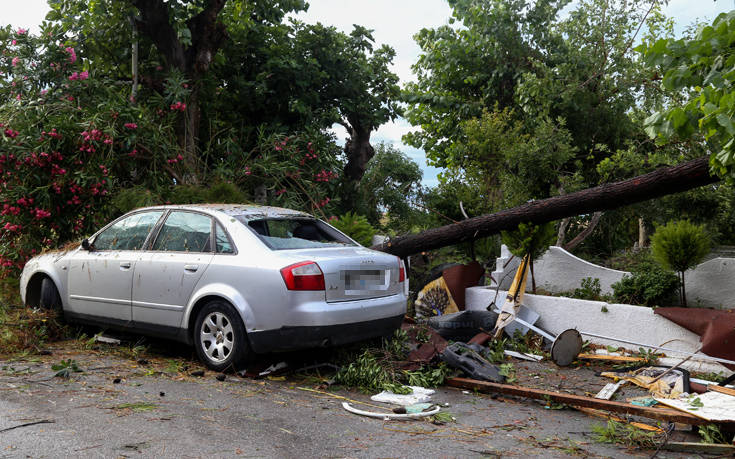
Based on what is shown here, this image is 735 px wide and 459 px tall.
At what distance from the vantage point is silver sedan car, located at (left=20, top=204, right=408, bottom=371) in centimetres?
537

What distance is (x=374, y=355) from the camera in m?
6.18

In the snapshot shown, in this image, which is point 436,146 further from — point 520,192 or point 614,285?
point 614,285

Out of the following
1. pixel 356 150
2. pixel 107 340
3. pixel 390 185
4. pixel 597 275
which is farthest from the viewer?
pixel 390 185

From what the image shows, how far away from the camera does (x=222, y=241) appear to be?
598 cm

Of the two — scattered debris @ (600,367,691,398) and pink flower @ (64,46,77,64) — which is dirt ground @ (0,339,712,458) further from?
pink flower @ (64,46,77,64)

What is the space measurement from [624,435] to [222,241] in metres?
4.03

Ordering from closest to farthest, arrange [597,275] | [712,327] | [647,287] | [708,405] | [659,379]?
1. [708,405]
2. [659,379]
3. [712,327]
4. [647,287]
5. [597,275]

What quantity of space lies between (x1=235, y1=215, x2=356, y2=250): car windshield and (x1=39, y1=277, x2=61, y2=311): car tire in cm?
300

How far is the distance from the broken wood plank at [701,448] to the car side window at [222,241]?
13.4ft

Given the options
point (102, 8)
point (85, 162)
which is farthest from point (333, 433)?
point (102, 8)

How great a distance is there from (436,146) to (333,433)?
1994cm

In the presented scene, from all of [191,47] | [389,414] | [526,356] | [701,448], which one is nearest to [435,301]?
[526,356]

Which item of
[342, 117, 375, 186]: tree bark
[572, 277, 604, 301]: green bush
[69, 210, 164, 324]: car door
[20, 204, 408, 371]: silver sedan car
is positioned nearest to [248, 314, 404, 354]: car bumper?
[20, 204, 408, 371]: silver sedan car

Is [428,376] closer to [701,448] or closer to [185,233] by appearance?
[701,448]
